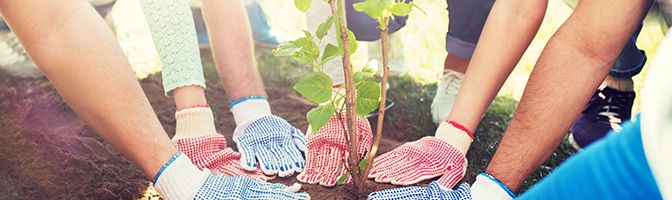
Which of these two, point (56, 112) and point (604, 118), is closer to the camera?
point (604, 118)

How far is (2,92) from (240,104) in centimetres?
92

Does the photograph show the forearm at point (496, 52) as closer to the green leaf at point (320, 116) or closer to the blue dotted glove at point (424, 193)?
the blue dotted glove at point (424, 193)

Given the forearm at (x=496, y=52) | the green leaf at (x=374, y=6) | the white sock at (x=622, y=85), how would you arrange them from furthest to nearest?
1. the white sock at (x=622, y=85)
2. the forearm at (x=496, y=52)
3. the green leaf at (x=374, y=6)

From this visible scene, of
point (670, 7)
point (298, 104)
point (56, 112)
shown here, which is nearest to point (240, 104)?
point (298, 104)

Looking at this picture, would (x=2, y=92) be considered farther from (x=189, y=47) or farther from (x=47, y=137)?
(x=189, y=47)

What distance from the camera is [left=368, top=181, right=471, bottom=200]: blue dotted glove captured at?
5.77 feet

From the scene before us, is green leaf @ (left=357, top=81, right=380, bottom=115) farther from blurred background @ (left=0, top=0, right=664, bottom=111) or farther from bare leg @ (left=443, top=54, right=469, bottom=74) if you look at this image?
blurred background @ (left=0, top=0, right=664, bottom=111)

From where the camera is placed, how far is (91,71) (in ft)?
5.41

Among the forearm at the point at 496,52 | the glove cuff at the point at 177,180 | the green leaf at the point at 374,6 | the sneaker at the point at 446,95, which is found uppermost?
the green leaf at the point at 374,6

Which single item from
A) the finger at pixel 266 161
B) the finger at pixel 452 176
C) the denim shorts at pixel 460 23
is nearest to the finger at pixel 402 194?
the finger at pixel 452 176

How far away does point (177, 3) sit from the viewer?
2.06 meters

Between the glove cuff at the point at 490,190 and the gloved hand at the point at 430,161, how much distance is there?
0.14 meters

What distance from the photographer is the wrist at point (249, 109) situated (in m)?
2.18

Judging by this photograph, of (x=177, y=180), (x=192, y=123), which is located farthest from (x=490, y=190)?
(x=192, y=123)
